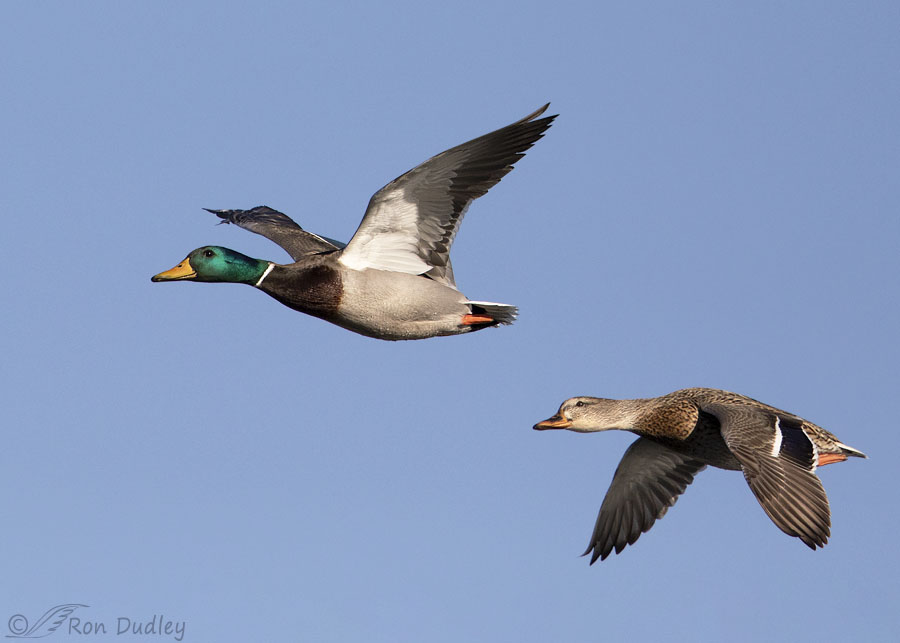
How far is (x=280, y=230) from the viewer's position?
1480 cm

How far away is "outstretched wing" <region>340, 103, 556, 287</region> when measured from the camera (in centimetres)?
1114

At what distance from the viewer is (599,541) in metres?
13.7

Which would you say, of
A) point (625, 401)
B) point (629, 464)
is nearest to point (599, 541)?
point (629, 464)

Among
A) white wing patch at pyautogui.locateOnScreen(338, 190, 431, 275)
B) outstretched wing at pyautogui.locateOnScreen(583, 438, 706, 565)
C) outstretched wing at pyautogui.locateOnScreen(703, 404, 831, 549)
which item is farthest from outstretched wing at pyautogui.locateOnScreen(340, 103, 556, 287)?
outstretched wing at pyautogui.locateOnScreen(583, 438, 706, 565)

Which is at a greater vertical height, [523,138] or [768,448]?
[523,138]

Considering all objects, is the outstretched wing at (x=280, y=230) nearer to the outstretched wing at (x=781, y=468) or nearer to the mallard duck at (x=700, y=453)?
the mallard duck at (x=700, y=453)

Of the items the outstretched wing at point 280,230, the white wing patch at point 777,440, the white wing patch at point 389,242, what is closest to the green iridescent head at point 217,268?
the white wing patch at point 389,242

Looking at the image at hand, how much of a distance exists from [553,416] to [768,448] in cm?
244

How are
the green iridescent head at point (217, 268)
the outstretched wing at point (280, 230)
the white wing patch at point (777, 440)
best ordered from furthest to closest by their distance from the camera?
the outstretched wing at point (280, 230) < the green iridescent head at point (217, 268) < the white wing patch at point (777, 440)

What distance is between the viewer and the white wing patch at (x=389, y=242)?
37.8 feet

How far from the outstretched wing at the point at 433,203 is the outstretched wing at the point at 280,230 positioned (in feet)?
6.72

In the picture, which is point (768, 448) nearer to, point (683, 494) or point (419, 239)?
point (683, 494)

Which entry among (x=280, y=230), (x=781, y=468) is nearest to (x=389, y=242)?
(x=280, y=230)

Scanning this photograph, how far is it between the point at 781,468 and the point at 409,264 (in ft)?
12.0
